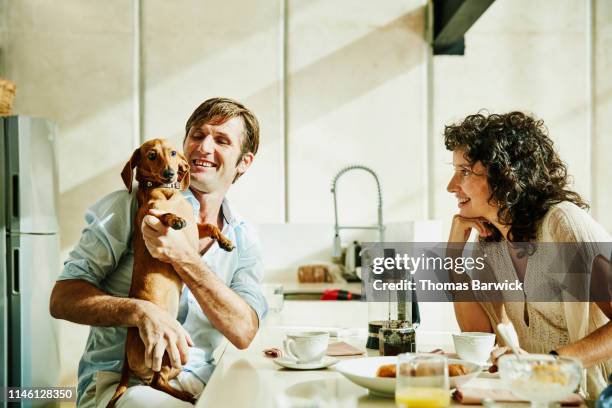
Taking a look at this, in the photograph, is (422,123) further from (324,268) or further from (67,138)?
(67,138)

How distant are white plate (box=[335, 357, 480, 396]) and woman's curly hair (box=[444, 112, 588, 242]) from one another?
2.59ft

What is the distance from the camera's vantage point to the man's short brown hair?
200 cm

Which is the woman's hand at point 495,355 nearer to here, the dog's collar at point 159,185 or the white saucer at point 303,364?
the white saucer at point 303,364

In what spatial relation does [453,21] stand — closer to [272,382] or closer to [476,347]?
[476,347]

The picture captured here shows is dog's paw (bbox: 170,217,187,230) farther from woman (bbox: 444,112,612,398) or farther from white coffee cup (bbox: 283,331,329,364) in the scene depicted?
woman (bbox: 444,112,612,398)

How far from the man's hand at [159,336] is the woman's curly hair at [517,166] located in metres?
1.05

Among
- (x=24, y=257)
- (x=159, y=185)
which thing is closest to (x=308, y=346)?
(x=159, y=185)

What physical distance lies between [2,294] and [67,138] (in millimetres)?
1120

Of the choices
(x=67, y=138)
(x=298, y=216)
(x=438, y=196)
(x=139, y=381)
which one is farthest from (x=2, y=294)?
Answer: (x=438, y=196)

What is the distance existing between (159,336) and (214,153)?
636 mm

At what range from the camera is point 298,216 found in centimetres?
418

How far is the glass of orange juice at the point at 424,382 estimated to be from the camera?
1.09 m

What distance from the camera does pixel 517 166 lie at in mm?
1983

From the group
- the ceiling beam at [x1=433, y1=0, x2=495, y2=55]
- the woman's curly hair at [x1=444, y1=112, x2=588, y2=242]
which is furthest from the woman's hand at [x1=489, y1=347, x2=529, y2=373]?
the ceiling beam at [x1=433, y1=0, x2=495, y2=55]
